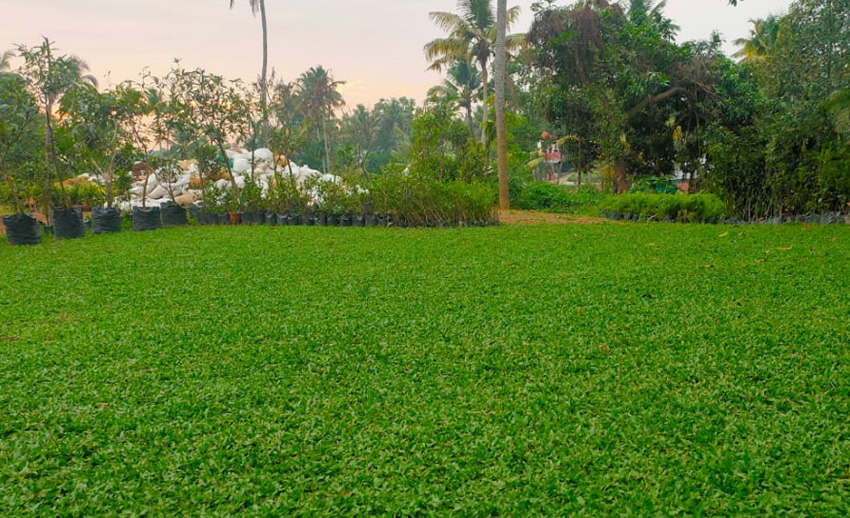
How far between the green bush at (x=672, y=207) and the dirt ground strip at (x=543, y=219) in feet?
1.55

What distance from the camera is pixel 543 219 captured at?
9570 mm

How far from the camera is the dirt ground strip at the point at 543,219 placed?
876cm

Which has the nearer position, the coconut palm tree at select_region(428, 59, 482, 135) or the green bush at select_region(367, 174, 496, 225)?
the green bush at select_region(367, 174, 496, 225)

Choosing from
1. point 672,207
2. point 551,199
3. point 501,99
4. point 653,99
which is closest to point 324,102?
point 501,99

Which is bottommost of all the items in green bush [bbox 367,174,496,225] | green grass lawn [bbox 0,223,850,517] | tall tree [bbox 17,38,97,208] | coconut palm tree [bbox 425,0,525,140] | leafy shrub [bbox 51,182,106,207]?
green grass lawn [bbox 0,223,850,517]

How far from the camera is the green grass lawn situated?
1.57 metres

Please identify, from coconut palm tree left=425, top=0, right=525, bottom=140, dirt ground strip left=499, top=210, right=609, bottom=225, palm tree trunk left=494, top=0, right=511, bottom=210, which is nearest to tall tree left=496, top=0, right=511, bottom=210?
palm tree trunk left=494, top=0, right=511, bottom=210

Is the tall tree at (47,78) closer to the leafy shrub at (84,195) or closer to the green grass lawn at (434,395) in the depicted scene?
the leafy shrub at (84,195)

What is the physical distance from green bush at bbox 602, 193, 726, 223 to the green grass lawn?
12.1 ft

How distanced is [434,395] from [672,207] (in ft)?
23.9

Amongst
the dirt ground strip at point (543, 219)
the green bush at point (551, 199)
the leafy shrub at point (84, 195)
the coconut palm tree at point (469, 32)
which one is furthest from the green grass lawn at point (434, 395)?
the coconut palm tree at point (469, 32)

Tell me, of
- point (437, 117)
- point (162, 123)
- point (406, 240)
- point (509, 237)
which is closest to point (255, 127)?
point (162, 123)

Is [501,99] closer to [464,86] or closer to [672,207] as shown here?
[672,207]

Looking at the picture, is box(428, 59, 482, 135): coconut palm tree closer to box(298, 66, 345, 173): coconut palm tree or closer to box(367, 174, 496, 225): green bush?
box(298, 66, 345, 173): coconut palm tree
